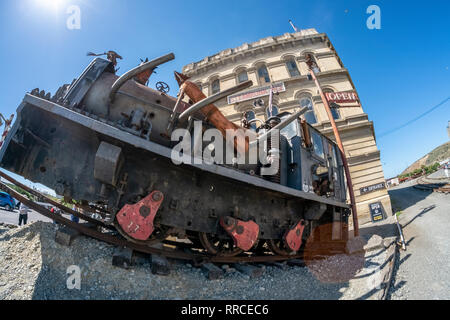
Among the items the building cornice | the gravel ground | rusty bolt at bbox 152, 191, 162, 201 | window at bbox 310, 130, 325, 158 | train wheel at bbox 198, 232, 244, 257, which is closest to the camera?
the gravel ground

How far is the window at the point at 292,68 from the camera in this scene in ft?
53.1

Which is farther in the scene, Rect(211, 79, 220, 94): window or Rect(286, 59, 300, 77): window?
Rect(211, 79, 220, 94): window

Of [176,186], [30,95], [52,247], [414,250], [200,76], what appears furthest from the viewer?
[200,76]

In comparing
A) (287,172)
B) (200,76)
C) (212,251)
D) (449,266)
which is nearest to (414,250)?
(449,266)

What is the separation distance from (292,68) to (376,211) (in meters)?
12.4

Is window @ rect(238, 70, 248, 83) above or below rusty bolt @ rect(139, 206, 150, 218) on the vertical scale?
above

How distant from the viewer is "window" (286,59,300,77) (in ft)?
53.1

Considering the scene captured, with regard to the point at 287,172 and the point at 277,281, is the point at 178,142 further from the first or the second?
the point at 277,281

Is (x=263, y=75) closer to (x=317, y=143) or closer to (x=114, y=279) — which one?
(x=317, y=143)

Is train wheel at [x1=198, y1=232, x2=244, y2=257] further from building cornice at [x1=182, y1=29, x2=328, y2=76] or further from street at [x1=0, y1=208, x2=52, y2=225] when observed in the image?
building cornice at [x1=182, y1=29, x2=328, y2=76]

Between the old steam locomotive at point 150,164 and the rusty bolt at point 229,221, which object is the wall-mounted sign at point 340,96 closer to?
the old steam locomotive at point 150,164

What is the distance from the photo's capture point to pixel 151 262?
9.37 ft

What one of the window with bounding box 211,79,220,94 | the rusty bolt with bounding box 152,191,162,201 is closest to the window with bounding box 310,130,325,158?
the rusty bolt with bounding box 152,191,162,201

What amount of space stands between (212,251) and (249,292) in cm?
92
